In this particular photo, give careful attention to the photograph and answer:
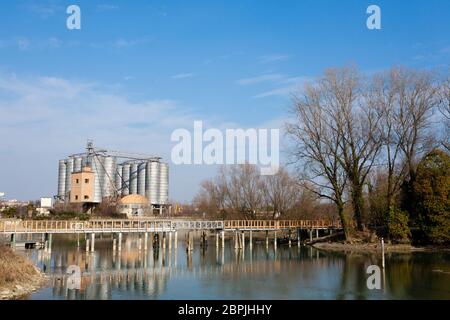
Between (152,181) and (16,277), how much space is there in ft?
217

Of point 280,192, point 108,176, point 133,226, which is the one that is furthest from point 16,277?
point 108,176

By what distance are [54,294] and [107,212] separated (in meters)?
53.7

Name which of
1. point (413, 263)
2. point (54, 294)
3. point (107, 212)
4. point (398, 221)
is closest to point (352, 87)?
point (398, 221)

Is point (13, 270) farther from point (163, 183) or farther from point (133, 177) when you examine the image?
point (133, 177)

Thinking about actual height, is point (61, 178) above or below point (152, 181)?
above

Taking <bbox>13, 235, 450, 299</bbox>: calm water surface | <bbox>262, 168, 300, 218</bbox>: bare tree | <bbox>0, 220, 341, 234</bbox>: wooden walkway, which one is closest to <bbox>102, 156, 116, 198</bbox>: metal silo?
<bbox>262, 168, 300, 218</bbox>: bare tree

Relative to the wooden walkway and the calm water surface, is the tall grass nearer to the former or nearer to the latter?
the calm water surface

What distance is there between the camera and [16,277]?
1941 cm

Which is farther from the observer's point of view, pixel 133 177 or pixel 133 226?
pixel 133 177

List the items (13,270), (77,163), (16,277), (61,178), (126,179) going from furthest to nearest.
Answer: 1. (126,179)
2. (61,178)
3. (77,163)
4. (13,270)
5. (16,277)

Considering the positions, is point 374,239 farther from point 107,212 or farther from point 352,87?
point 107,212

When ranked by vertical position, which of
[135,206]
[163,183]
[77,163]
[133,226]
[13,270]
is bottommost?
[13,270]

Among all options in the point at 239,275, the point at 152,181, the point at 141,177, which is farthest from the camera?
the point at 141,177

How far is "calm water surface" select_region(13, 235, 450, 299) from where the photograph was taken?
1908cm
